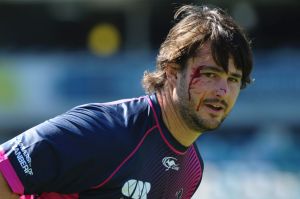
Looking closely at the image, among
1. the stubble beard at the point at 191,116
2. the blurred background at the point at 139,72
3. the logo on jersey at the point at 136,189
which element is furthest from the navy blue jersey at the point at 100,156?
the blurred background at the point at 139,72

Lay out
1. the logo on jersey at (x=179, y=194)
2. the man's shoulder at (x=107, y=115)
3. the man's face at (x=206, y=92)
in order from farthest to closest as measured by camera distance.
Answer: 1. the logo on jersey at (x=179, y=194)
2. the man's face at (x=206, y=92)
3. the man's shoulder at (x=107, y=115)

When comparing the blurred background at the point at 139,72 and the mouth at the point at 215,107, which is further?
the blurred background at the point at 139,72

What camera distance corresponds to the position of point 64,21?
754 inches

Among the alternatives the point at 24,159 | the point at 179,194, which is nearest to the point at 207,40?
the point at 179,194

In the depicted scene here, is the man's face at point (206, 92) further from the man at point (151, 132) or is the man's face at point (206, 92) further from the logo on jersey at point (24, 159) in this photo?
the logo on jersey at point (24, 159)

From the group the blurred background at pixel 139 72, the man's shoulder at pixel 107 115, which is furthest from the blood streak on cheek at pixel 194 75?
the blurred background at pixel 139 72

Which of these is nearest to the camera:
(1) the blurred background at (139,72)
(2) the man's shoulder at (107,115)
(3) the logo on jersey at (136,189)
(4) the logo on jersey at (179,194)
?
(2) the man's shoulder at (107,115)

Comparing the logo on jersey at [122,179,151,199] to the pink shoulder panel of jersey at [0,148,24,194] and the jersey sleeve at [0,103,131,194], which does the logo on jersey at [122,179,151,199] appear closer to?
the jersey sleeve at [0,103,131,194]

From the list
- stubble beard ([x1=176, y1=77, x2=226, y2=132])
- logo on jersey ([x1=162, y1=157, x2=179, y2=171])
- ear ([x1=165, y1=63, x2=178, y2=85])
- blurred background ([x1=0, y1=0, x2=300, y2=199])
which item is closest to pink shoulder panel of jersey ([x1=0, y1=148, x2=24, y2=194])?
logo on jersey ([x1=162, y1=157, x2=179, y2=171])

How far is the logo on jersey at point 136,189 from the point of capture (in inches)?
145

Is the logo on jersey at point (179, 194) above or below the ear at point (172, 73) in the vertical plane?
below

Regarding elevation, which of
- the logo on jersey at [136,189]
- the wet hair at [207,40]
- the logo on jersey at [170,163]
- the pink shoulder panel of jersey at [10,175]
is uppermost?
the wet hair at [207,40]

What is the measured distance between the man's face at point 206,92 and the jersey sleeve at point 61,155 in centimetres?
44

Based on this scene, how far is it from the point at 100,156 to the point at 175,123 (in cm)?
53
